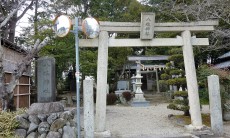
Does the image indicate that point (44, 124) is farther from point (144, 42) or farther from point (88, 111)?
point (144, 42)

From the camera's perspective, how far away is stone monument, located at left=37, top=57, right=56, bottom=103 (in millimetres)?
7449

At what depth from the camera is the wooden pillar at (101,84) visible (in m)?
8.05

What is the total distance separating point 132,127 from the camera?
1015cm

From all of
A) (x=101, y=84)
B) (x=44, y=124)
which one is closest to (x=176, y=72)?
(x=101, y=84)

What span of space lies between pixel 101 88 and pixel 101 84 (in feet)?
0.41

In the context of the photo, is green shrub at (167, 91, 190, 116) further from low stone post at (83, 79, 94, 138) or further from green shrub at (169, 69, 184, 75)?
low stone post at (83, 79, 94, 138)

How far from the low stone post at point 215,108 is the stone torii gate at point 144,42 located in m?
0.55

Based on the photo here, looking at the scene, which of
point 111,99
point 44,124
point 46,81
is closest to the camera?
point 44,124

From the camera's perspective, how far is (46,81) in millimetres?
7531

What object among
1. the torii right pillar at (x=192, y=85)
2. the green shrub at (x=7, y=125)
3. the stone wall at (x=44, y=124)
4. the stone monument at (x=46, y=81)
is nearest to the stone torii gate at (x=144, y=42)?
the torii right pillar at (x=192, y=85)

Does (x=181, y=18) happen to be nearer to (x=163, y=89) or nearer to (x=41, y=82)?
(x=163, y=89)

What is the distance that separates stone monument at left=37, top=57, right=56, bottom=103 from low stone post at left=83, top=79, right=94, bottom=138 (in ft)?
3.28

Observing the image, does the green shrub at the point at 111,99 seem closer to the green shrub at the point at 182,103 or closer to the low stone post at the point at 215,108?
the green shrub at the point at 182,103

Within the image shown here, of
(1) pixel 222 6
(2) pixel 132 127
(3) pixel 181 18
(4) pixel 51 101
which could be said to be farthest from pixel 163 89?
(4) pixel 51 101
